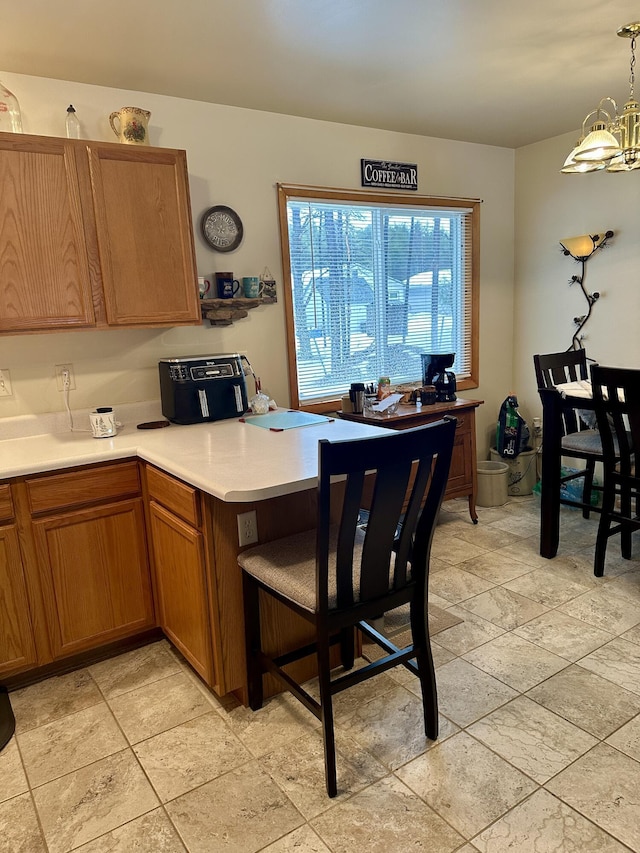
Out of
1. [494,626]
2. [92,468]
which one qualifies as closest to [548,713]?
[494,626]

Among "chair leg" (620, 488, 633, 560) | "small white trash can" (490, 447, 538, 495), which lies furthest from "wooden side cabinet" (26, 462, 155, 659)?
"small white trash can" (490, 447, 538, 495)

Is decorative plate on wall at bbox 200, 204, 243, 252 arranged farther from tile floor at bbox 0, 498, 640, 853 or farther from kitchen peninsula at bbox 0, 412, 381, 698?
tile floor at bbox 0, 498, 640, 853

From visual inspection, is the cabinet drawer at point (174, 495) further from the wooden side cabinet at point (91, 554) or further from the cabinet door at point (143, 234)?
the cabinet door at point (143, 234)

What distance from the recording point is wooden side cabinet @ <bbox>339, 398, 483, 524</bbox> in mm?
3436

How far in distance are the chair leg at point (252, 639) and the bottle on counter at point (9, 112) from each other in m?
2.01

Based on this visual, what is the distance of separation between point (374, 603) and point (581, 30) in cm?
240

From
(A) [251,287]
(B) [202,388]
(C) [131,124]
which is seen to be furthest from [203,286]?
(C) [131,124]

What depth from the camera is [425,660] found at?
1.83 meters

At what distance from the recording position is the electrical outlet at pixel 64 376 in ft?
8.86

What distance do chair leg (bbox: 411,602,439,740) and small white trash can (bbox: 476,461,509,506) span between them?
2.35 meters

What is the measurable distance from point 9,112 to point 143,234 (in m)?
0.67

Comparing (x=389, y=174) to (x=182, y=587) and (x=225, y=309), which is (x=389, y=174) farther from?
(x=182, y=587)

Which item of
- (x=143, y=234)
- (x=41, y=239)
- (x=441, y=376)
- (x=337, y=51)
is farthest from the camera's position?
(x=441, y=376)

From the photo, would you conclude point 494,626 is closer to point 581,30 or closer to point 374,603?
point 374,603
